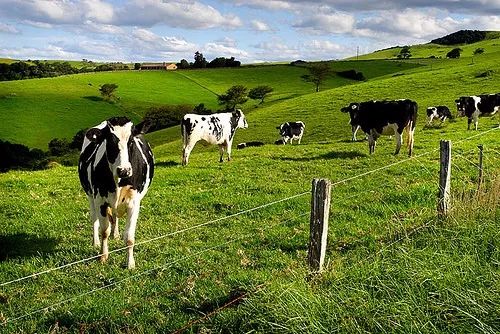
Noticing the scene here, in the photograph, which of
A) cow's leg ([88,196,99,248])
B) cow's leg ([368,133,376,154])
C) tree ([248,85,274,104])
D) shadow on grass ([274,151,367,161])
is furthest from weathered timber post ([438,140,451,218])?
tree ([248,85,274,104])

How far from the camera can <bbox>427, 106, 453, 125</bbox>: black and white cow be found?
116 feet

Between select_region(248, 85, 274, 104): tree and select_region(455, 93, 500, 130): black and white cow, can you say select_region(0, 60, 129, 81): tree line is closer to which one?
select_region(248, 85, 274, 104): tree

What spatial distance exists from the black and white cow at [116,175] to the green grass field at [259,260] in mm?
591

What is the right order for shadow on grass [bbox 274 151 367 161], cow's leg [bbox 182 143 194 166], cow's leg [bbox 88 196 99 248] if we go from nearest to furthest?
cow's leg [bbox 88 196 99 248], shadow on grass [bbox 274 151 367 161], cow's leg [bbox 182 143 194 166]

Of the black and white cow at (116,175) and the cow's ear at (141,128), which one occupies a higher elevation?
the cow's ear at (141,128)

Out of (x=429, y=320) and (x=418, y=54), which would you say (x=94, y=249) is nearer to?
(x=429, y=320)

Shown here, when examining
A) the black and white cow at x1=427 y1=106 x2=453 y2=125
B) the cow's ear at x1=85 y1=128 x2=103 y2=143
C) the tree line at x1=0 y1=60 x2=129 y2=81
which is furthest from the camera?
the tree line at x1=0 y1=60 x2=129 y2=81

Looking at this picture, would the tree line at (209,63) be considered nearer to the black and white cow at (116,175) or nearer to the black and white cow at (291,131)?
the black and white cow at (291,131)

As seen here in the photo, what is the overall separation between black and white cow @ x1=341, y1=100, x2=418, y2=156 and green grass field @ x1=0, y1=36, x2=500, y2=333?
3.94m

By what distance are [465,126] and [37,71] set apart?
124061 mm

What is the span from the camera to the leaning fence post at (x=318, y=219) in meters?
5.92

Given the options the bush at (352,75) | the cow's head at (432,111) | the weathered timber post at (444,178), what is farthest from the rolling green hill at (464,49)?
the weathered timber post at (444,178)

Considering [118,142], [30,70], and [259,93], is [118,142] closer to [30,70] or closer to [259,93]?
[259,93]

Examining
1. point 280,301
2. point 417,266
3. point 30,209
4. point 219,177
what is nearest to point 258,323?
point 280,301
